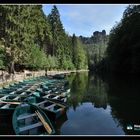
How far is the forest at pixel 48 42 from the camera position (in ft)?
74.0

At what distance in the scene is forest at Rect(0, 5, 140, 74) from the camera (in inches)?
888

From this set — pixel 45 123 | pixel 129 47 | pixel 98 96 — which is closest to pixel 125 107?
pixel 98 96

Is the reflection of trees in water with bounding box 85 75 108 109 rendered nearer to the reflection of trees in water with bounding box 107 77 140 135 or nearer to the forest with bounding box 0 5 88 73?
the reflection of trees in water with bounding box 107 77 140 135

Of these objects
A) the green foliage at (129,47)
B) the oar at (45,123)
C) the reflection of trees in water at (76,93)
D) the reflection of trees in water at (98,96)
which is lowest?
the reflection of trees in water at (98,96)

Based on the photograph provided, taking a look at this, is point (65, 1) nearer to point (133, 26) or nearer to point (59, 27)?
point (133, 26)

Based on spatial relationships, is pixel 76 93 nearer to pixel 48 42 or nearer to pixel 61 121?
pixel 61 121

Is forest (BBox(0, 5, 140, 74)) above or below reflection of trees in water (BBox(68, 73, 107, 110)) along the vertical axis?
above

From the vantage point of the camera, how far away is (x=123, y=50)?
35.6 meters

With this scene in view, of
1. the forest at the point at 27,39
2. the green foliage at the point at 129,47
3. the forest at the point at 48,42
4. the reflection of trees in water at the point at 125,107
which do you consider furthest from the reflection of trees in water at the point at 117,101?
the green foliage at the point at 129,47

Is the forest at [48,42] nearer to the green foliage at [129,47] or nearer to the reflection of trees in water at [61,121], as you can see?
the green foliage at [129,47]

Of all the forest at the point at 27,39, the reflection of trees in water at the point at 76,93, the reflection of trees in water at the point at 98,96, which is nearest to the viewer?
the reflection of trees in water at the point at 98,96

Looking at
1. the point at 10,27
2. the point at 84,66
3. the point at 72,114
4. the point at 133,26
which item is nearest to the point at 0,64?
the point at 10,27

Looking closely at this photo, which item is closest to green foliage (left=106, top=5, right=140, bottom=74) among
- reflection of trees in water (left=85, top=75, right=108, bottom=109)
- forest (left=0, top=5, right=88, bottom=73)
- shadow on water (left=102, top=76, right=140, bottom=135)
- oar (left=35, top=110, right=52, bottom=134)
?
forest (left=0, top=5, right=88, bottom=73)

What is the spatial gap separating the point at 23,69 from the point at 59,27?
20.1 m
